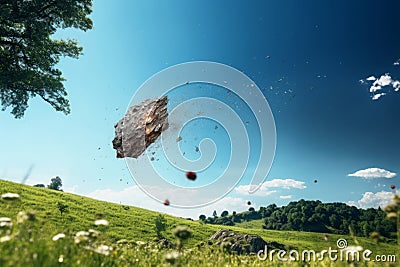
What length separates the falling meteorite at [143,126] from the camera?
1102 cm

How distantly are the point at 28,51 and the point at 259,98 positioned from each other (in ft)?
67.3

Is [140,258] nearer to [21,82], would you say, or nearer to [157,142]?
[157,142]

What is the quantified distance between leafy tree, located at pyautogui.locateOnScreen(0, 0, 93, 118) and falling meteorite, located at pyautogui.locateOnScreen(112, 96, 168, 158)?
12329 millimetres

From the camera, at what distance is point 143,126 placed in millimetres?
10992

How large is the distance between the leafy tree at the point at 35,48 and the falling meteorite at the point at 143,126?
40.5 feet

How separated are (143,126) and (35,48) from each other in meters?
15.0

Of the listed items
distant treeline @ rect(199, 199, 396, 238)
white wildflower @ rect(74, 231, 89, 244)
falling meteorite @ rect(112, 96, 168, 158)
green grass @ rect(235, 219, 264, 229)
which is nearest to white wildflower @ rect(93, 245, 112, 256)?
white wildflower @ rect(74, 231, 89, 244)

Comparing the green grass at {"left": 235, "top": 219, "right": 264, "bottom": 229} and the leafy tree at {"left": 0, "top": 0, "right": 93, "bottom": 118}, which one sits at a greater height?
the leafy tree at {"left": 0, "top": 0, "right": 93, "bottom": 118}

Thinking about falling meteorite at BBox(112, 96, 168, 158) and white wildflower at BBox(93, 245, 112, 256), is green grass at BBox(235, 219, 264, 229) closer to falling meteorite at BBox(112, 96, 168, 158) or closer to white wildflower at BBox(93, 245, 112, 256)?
falling meteorite at BBox(112, 96, 168, 158)

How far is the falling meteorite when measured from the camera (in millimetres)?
11016

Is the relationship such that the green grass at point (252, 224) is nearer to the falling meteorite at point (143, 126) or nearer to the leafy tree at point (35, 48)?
the leafy tree at point (35, 48)

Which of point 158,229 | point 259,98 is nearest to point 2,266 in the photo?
point 259,98

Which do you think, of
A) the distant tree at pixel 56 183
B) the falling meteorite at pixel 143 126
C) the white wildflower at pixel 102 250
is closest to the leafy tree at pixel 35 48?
the falling meteorite at pixel 143 126

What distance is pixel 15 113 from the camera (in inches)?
960
